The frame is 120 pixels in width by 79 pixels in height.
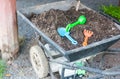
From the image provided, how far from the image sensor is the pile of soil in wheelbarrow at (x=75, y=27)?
6.72ft

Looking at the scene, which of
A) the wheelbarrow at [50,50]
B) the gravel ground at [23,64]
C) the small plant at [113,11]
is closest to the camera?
the wheelbarrow at [50,50]

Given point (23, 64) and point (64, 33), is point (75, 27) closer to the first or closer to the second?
point (64, 33)

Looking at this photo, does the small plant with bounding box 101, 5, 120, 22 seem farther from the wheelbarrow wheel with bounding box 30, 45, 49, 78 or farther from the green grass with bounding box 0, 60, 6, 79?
the green grass with bounding box 0, 60, 6, 79

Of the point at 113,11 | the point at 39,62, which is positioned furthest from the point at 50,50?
the point at 113,11

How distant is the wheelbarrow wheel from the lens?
2240 millimetres

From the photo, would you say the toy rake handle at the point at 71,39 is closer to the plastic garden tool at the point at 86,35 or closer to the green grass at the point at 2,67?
the plastic garden tool at the point at 86,35

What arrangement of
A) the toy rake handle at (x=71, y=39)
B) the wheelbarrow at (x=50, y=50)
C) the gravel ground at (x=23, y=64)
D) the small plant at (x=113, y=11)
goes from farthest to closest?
the small plant at (x=113, y=11) < the gravel ground at (x=23, y=64) < the toy rake handle at (x=71, y=39) < the wheelbarrow at (x=50, y=50)

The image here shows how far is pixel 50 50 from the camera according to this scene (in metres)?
2.22

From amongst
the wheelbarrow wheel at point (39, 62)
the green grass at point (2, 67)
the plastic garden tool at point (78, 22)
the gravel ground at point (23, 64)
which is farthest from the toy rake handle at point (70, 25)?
the green grass at point (2, 67)

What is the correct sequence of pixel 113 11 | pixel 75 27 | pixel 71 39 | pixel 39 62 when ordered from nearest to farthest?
pixel 71 39 → pixel 75 27 → pixel 39 62 → pixel 113 11

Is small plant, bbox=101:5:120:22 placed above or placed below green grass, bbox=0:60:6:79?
above

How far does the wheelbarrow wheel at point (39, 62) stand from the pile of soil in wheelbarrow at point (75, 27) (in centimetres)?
24

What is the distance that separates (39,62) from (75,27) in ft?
1.46

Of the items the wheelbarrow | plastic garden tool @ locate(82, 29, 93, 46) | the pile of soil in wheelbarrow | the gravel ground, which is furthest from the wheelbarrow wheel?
plastic garden tool @ locate(82, 29, 93, 46)
